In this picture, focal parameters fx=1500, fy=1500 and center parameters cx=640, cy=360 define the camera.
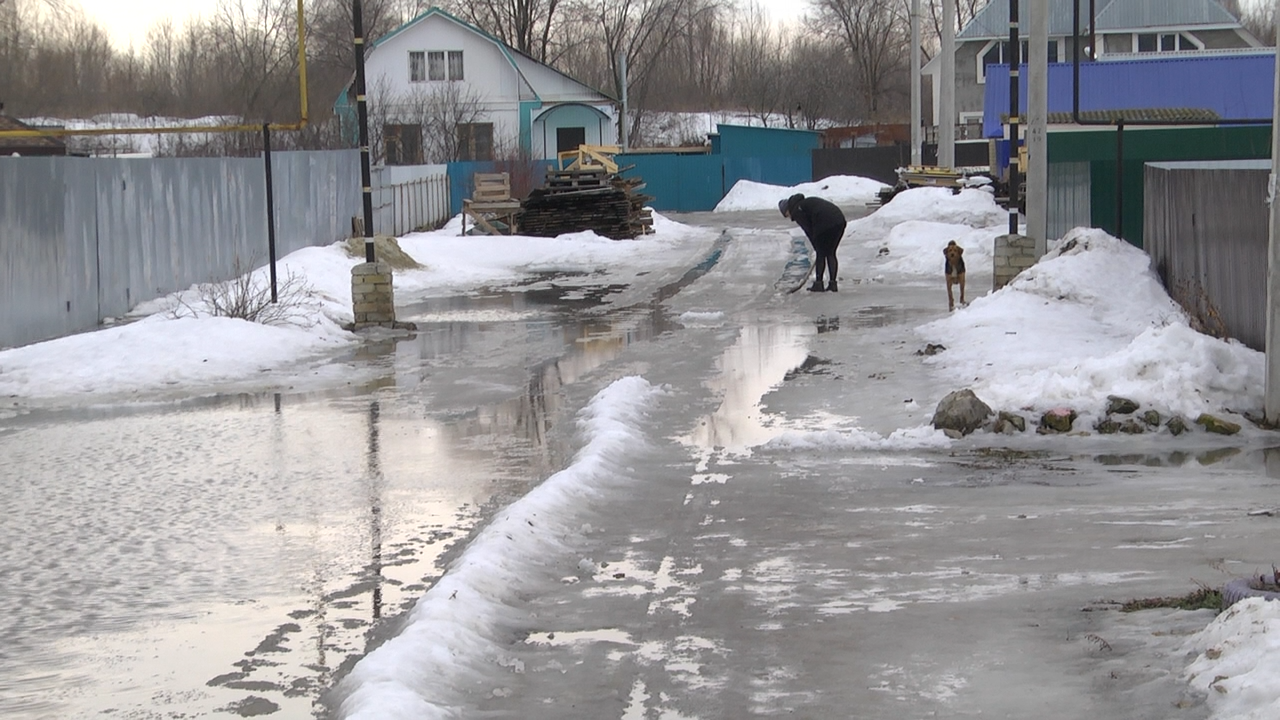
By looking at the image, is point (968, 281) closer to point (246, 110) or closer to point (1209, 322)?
point (1209, 322)

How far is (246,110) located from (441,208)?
897cm

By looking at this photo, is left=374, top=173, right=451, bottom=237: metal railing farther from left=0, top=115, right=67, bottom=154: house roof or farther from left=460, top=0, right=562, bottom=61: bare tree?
left=460, top=0, right=562, bottom=61: bare tree

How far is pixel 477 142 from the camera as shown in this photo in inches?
2527

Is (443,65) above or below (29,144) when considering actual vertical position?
above

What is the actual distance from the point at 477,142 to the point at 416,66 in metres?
4.06

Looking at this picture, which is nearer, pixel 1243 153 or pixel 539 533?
pixel 539 533

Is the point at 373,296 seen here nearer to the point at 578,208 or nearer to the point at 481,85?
the point at 578,208

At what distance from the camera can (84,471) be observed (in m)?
10.7

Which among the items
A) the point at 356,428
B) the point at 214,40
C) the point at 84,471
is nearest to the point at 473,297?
the point at 356,428

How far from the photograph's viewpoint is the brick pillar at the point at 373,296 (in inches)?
747

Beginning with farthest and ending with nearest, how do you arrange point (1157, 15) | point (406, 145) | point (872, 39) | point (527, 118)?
→ point (872, 39)
point (1157, 15)
point (527, 118)
point (406, 145)

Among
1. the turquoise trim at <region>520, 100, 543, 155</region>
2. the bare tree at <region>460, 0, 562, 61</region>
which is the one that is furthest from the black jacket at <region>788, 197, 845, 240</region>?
the bare tree at <region>460, 0, 562, 61</region>

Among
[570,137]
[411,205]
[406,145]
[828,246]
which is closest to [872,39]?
[570,137]

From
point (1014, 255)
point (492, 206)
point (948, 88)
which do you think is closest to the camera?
point (1014, 255)
